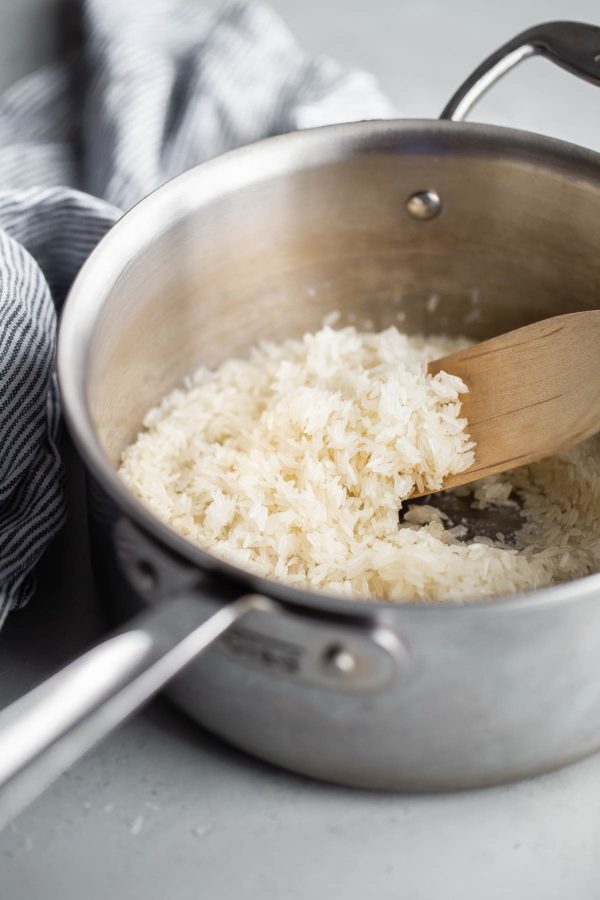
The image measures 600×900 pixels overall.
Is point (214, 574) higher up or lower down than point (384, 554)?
higher up

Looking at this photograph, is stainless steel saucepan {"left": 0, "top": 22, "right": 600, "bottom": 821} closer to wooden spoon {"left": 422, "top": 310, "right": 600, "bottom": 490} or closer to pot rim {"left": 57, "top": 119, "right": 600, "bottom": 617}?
pot rim {"left": 57, "top": 119, "right": 600, "bottom": 617}

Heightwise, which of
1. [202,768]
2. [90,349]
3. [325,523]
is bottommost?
[202,768]

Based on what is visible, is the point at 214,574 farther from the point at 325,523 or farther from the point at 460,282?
the point at 460,282

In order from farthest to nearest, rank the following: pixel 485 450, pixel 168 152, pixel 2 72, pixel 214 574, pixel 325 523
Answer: pixel 2 72 → pixel 168 152 → pixel 485 450 → pixel 325 523 → pixel 214 574

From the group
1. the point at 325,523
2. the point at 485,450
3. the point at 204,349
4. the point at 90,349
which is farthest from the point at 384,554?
the point at 204,349

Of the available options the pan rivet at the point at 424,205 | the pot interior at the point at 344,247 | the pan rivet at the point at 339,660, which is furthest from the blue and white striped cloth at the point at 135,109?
the pan rivet at the point at 339,660

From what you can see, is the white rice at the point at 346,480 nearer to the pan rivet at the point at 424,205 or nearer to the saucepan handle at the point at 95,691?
the pan rivet at the point at 424,205
